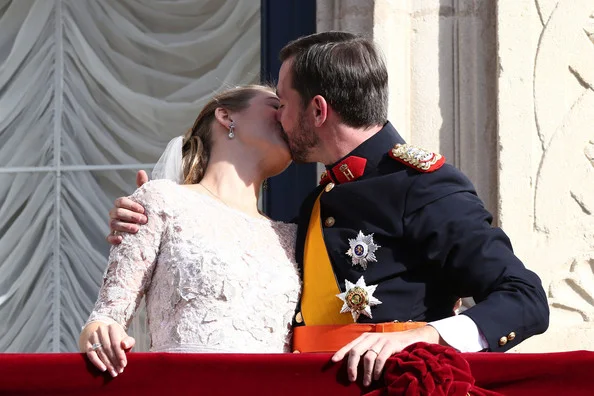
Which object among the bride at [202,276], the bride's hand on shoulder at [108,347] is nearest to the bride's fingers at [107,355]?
the bride's hand on shoulder at [108,347]

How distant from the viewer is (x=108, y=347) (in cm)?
255

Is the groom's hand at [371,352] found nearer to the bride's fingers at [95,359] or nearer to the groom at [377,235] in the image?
the groom at [377,235]

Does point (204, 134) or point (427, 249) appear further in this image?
point (204, 134)

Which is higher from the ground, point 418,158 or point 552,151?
point 418,158

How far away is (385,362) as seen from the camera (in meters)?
2.40

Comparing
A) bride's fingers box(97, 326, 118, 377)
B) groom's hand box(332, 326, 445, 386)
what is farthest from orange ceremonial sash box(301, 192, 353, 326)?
bride's fingers box(97, 326, 118, 377)

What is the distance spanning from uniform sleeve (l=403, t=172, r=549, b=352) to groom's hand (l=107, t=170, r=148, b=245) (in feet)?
2.06

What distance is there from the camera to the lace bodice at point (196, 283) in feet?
9.77

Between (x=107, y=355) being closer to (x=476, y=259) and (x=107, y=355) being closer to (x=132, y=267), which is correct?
(x=132, y=267)

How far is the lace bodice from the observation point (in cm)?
298

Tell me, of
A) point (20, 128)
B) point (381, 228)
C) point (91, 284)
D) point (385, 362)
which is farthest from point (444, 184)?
point (20, 128)

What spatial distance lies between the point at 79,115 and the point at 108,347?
2.71 m

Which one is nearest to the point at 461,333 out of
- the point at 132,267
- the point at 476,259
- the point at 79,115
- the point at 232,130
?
the point at 476,259

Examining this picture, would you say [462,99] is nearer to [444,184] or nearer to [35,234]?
[444,184]
